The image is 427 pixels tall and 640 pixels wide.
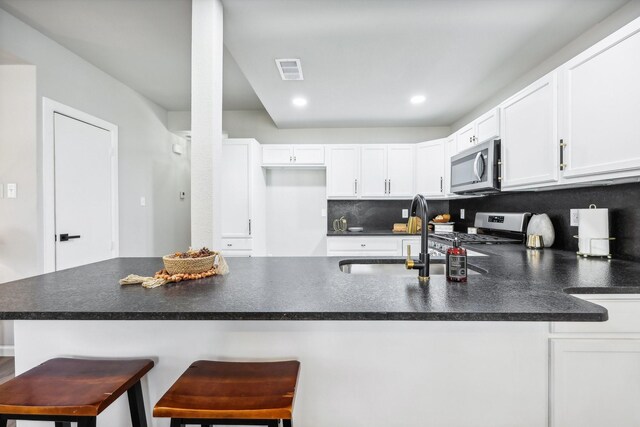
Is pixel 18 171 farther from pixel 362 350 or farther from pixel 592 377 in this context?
pixel 592 377

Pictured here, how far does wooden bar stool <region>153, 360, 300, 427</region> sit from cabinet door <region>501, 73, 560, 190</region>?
1979 mm

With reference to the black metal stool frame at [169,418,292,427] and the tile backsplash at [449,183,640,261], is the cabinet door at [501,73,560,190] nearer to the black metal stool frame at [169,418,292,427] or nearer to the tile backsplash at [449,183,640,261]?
the tile backsplash at [449,183,640,261]

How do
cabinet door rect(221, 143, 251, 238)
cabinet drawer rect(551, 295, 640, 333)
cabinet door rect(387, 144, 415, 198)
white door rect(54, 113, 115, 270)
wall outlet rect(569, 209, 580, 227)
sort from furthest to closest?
cabinet door rect(387, 144, 415, 198) < cabinet door rect(221, 143, 251, 238) < white door rect(54, 113, 115, 270) < wall outlet rect(569, 209, 580, 227) < cabinet drawer rect(551, 295, 640, 333)

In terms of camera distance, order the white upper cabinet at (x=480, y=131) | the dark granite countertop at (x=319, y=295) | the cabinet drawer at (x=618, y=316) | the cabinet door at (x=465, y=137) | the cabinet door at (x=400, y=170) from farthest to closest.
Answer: the cabinet door at (x=400, y=170)
the cabinet door at (x=465, y=137)
the white upper cabinet at (x=480, y=131)
the cabinet drawer at (x=618, y=316)
the dark granite countertop at (x=319, y=295)

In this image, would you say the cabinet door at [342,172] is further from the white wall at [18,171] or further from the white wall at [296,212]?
the white wall at [18,171]

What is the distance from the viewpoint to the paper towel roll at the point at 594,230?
1699 mm

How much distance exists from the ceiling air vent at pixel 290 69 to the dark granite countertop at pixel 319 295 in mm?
1789

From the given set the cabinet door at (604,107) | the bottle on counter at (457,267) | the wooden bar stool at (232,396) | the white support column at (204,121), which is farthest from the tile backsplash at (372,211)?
the wooden bar stool at (232,396)

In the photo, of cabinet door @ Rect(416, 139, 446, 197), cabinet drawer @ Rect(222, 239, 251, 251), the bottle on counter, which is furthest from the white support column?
cabinet door @ Rect(416, 139, 446, 197)

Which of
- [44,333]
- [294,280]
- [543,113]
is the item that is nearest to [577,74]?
[543,113]

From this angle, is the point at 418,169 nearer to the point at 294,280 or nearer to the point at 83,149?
the point at 294,280

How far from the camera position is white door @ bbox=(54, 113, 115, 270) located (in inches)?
102

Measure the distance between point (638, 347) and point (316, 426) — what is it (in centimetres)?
122

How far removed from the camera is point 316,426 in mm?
1075
